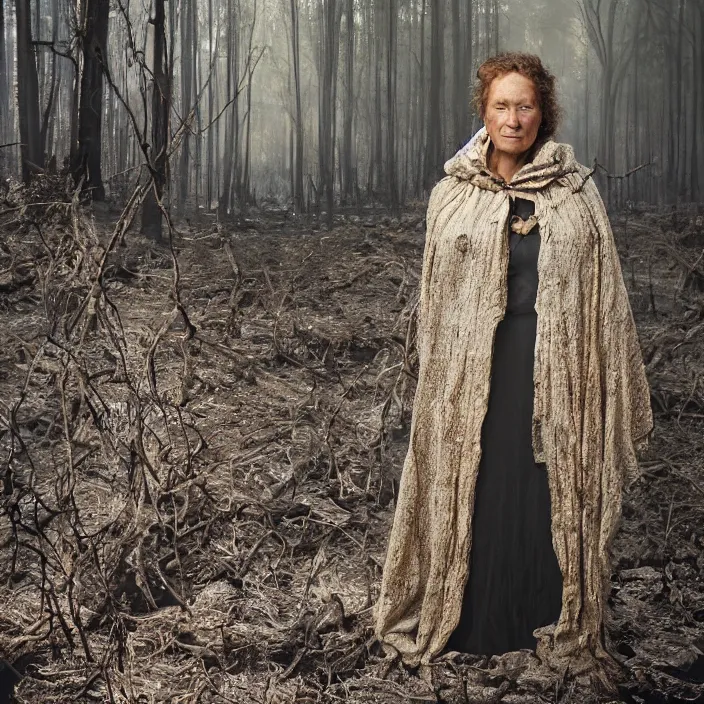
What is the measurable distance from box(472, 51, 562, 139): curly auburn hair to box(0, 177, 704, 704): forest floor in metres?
1.05

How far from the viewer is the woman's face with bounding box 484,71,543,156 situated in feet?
7.74

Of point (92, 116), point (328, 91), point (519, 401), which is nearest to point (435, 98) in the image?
point (328, 91)

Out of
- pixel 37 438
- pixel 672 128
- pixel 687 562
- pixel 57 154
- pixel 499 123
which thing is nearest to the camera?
pixel 499 123

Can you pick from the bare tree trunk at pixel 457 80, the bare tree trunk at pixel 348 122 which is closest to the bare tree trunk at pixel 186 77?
the bare tree trunk at pixel 348 122

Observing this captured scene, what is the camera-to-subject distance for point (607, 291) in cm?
239

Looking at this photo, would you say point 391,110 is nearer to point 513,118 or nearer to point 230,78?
point 230,78

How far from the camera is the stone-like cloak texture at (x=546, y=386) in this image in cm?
239

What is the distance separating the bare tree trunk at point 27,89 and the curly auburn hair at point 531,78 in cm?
346

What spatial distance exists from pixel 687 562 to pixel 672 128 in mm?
3181

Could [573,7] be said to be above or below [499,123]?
above

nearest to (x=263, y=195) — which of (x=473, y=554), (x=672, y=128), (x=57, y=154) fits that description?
(x=57, y=154)

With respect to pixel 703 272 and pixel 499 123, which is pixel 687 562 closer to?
pixel 499 123

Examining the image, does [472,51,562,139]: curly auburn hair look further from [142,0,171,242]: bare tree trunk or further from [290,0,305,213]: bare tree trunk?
[290,0,305,213]: bare tree trunk

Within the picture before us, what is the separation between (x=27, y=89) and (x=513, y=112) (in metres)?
3.88
